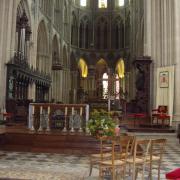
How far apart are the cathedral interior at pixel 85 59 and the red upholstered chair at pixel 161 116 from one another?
0.21 feet

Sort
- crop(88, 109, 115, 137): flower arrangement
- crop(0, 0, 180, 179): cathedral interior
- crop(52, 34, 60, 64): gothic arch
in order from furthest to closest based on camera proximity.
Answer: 1. crop(52, 34, 60, 64): gothic arch
2. crop(0, 0, 180, 179): cathedral interior
3. crop(88, 109, 115, 137): flower arrangement

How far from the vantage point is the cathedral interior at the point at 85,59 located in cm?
1577

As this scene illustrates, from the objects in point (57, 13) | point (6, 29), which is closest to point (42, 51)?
point (57, 13)

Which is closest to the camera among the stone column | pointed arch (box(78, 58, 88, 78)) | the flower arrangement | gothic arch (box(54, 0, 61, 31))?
the flower arrangement

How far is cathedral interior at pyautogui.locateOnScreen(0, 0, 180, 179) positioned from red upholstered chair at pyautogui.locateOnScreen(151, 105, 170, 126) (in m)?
0.06

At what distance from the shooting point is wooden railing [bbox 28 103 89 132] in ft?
38.6

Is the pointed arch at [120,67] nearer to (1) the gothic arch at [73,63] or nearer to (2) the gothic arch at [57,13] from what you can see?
(1) the gothic arch at [73,63]

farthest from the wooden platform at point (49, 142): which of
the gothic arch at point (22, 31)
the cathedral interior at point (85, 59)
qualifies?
the gothic arch at point (22, 31)

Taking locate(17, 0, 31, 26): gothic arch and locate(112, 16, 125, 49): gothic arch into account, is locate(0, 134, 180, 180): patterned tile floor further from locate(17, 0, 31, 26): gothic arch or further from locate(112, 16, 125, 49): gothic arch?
locate(112, 16, 125, 49): gothic arch

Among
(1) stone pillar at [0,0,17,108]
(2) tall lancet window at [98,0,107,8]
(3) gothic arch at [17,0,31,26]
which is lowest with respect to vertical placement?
(1) stone pillar at [0,0,17,108]

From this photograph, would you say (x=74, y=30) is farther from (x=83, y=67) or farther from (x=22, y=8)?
(x=22, y=8)

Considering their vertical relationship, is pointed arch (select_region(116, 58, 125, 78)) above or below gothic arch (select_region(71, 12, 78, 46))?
below

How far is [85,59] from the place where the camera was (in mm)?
42188

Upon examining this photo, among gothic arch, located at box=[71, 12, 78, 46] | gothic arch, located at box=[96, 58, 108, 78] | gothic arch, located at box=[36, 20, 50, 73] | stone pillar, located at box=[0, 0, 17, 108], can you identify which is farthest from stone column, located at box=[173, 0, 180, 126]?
gothic arch, located at box=[96, 58, 108, 78]
